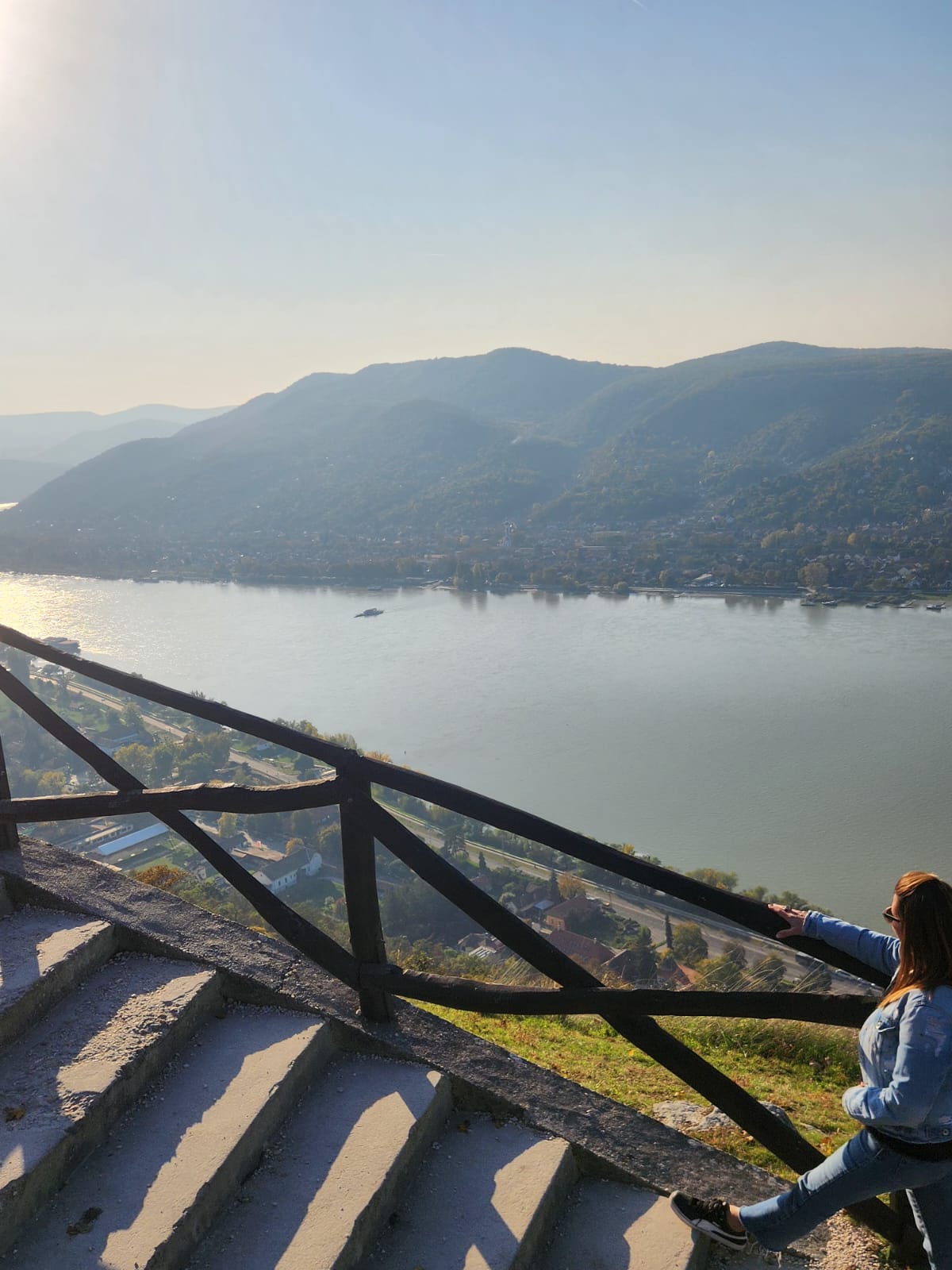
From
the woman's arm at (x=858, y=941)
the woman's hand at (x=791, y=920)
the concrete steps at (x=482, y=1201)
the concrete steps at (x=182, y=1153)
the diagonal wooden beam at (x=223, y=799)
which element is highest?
the diagonal wooden beam at (x=223, y=799)

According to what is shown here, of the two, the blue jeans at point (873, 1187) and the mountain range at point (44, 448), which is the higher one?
the mountain range at point (44, 448)

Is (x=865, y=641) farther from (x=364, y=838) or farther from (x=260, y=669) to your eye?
(x=364, y=838)

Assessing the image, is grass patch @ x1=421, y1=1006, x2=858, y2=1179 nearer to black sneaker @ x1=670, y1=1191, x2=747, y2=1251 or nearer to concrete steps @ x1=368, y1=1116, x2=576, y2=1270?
black sneaker @ x1=670, y1=1191, x2=747, y2=1251

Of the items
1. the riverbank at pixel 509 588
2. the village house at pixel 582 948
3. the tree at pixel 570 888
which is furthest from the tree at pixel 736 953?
the riverbank at pixel 509 588

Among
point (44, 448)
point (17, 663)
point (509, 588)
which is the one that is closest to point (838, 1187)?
point (17, 663)

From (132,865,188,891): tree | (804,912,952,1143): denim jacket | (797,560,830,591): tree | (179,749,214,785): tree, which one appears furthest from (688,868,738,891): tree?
(797,560,830,591): tree

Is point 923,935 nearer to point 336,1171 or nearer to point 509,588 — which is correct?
point 336,1171

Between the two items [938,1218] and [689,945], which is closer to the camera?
[938,1218]

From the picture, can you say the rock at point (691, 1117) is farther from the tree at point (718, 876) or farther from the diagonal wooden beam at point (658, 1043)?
the tree at point (718, 876)
